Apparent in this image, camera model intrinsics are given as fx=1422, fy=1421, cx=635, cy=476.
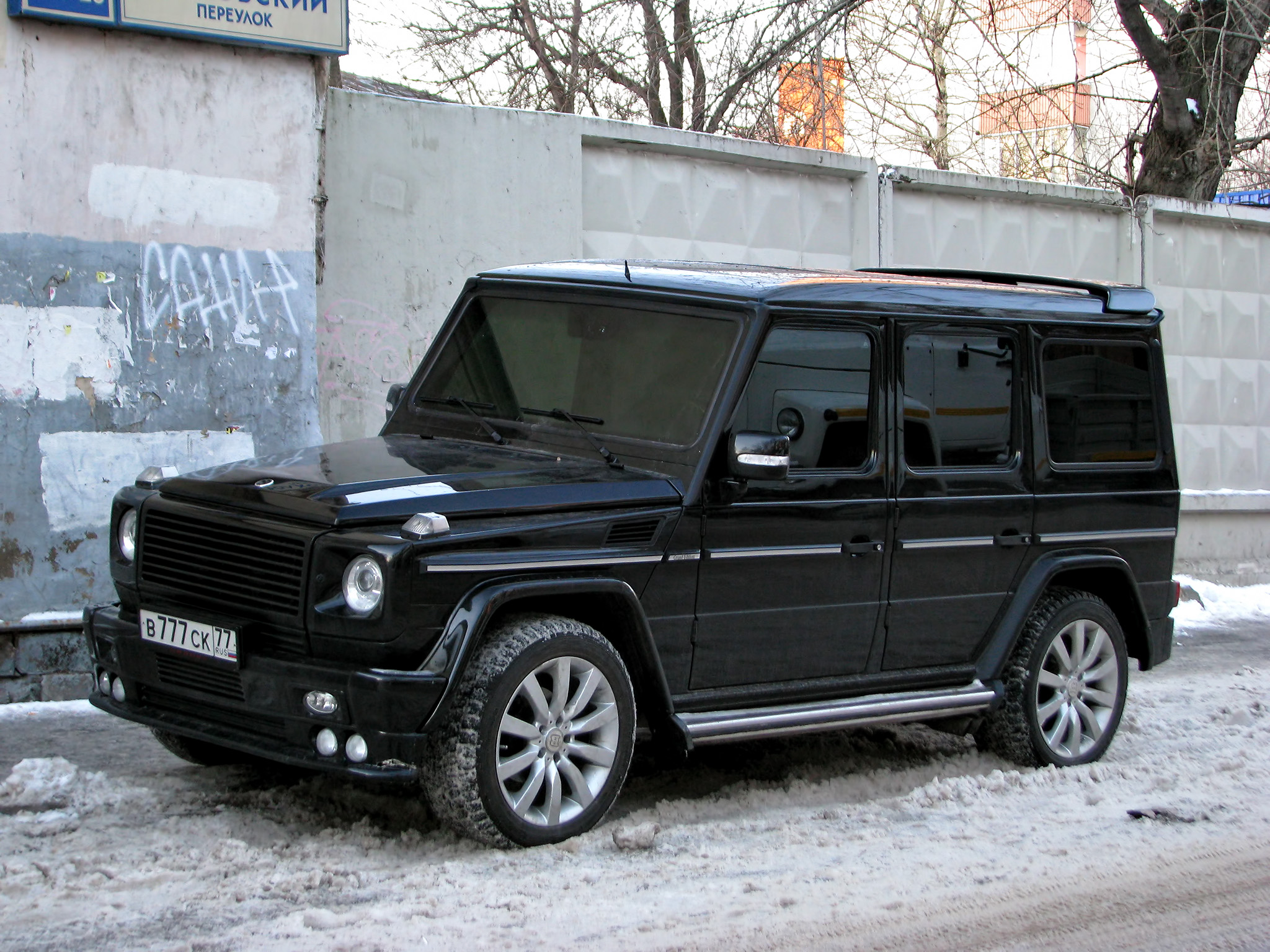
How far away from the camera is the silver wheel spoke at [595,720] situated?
464cm

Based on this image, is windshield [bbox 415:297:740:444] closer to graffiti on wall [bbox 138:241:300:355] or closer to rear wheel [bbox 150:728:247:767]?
rear wheel [bbox 150:728:247:767]

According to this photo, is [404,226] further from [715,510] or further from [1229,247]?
[1229,247]

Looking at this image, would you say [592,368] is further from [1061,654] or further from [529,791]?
[1061,654]

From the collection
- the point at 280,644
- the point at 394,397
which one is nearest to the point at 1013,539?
the point at 394,397

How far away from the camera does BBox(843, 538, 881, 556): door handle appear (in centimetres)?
548

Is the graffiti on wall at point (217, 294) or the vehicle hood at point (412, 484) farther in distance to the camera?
the graffiti on wall at point (217, 294)

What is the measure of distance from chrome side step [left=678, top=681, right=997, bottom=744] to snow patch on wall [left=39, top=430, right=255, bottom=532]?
11.5 ft

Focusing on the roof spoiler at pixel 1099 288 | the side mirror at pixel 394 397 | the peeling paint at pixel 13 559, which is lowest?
the peeling paint at pixel 13 559

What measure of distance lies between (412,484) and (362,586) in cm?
41

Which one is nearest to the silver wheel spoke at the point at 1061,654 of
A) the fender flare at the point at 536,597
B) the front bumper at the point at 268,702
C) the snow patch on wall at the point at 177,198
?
the fender flare at the point at 536,597

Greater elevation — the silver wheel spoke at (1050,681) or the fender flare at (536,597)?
the fender flare at (536,597)

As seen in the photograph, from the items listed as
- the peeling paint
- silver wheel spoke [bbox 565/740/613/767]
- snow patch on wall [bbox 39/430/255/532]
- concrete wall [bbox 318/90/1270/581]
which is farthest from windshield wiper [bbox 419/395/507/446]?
concrete wall [bbox 318/90/1270/581]

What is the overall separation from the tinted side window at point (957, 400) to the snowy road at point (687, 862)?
1.34 m

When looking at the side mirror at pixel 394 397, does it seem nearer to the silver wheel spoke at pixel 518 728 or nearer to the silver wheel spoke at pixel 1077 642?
the silver wheel spoke at pixel 518 728
